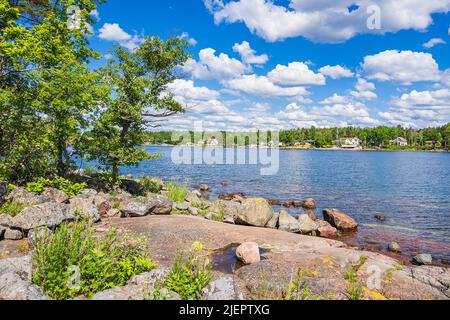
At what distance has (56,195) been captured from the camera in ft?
52.4

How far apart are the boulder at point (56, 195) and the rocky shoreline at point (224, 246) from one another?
5 centimetres

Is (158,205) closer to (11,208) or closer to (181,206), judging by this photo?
(181,206)

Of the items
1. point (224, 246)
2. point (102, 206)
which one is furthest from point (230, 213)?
point (224, 246)

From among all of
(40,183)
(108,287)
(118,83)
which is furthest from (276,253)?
(118,83)

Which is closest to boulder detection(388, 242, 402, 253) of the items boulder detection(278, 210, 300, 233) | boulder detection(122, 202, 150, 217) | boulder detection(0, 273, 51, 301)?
boulder detection(278, 210, 300, 233)

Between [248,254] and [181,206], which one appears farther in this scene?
[181,206]

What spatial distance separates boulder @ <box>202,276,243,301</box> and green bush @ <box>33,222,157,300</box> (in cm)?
192

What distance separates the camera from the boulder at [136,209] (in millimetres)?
16283

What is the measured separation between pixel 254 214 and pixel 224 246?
6812 mm

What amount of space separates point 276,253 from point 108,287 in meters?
6.43

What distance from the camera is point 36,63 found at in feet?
55.1

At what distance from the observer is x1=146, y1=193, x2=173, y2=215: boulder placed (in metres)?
17.4

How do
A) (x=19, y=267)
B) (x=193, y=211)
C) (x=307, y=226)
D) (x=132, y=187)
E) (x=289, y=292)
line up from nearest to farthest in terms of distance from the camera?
1. (x=289, y=292)
2. (x=19, y=267)
3. (x=307, y=226)
4. (x=193, y=211)
5. (x=132, y=187)
